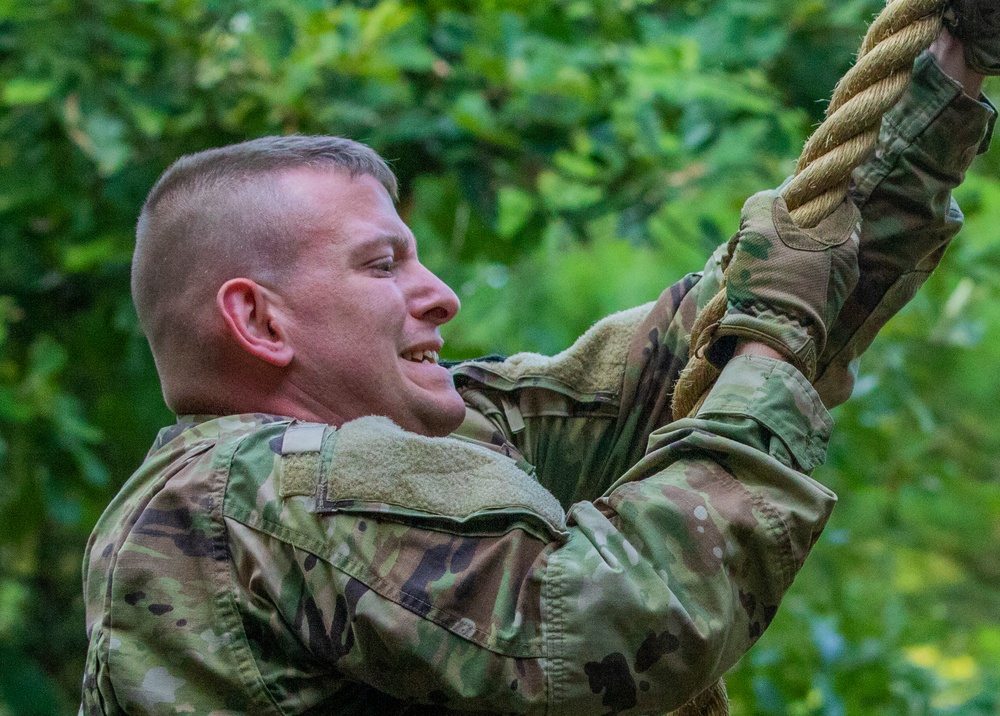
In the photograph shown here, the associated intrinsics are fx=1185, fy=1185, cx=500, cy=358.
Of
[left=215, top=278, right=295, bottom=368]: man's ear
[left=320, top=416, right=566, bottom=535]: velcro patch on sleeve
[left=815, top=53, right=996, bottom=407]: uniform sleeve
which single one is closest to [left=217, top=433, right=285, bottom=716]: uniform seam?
[left=320, top=416, right=566, bottom=535]: velcro patch on sleeve

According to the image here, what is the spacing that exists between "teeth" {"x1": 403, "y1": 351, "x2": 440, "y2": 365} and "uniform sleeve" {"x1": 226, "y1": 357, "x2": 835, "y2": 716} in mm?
250

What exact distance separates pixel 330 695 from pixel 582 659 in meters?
0.26

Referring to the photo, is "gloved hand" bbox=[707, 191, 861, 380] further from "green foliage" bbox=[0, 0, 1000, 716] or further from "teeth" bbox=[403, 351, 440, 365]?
"green foliage" bbox=[0, 0, 1000, 716]

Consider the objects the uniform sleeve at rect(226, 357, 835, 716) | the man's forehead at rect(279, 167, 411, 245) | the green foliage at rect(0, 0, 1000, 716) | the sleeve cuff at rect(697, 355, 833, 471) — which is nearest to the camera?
the uniform sleeve at rect(226, 357, 835, 716)

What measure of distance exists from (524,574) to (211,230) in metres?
0.58

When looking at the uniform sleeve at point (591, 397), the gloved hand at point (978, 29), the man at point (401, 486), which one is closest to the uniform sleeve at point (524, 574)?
the man at point (401, 486)

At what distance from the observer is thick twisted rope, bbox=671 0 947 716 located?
4.19 ft

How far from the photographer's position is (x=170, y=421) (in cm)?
337

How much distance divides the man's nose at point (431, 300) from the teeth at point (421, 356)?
0.04 metres

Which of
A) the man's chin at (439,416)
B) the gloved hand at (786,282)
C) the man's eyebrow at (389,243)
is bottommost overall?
the man's chin at (439,416)

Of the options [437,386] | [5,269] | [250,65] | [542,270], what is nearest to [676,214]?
[542,270]

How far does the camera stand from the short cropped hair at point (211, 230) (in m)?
1.34

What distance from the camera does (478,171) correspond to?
10.9 ft

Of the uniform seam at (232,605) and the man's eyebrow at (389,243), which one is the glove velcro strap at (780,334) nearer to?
the man's eyebrow at (389,243)
